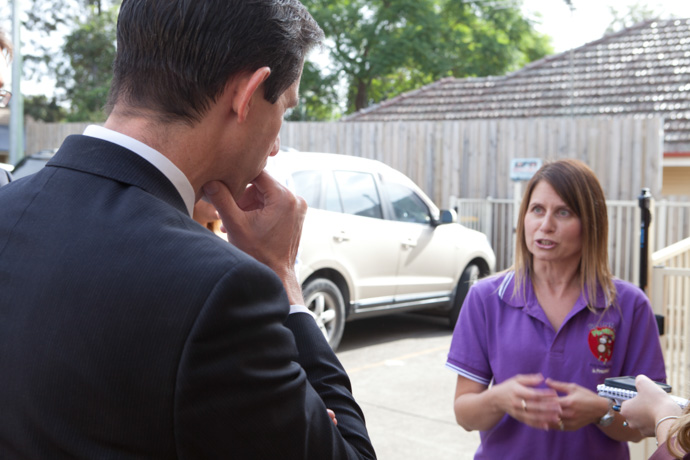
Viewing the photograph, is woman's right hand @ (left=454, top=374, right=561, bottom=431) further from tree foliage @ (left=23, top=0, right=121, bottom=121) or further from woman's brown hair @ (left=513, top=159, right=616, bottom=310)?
tree foliage @ (left=23, top=0, right=121, bottom=121)

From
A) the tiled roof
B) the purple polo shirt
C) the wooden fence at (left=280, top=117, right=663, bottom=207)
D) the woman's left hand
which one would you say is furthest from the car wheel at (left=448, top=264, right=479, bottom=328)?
the tiled roof

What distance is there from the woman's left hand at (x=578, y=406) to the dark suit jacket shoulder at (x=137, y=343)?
126cm

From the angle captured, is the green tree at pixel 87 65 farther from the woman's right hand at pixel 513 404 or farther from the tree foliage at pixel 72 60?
the woman's right hand at pixel 513 404

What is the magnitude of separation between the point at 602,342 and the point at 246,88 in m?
1.69

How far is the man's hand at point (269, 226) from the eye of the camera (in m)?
1.40

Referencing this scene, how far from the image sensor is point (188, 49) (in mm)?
1182

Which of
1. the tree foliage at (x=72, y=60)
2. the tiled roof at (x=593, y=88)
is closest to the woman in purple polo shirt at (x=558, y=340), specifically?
the tiled roof at (x=593, y=88)

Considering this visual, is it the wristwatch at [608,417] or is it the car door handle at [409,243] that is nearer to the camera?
the wristwatch at [608,417]

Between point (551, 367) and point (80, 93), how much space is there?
29.7 metres

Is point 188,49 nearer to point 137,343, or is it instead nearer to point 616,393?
point 137,343

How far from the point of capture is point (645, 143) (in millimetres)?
11898

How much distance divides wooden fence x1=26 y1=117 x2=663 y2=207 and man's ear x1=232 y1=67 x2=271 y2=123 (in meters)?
11.6

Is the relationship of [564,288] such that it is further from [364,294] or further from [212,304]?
[364,294]

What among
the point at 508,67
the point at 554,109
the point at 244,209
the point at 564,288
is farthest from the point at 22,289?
the point at 508,67
